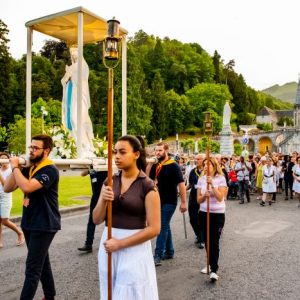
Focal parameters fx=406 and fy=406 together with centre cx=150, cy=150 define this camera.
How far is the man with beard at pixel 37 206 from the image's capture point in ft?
14.0

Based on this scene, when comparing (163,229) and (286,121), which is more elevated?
(286,121)

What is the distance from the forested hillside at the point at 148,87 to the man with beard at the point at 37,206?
25424mm

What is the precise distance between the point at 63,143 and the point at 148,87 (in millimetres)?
81041

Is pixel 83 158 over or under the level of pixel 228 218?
over

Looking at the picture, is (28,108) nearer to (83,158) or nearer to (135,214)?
(83,158)

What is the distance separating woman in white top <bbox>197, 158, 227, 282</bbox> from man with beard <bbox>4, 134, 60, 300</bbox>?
2574 mm

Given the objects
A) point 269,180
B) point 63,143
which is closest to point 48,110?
point 269,180

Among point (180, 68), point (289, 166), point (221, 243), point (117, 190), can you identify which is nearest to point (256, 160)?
point (289, 166)

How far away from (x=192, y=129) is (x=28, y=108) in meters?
79.1

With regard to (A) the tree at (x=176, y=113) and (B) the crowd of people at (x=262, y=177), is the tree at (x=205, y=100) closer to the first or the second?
(A) the tree at (x=176, y=113)

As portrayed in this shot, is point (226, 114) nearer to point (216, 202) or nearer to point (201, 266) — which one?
point (201, 266)

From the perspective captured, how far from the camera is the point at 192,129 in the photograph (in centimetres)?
8606

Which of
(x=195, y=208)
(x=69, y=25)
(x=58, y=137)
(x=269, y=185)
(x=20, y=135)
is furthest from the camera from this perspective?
(x=20, y=135)

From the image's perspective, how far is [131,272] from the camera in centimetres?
316
